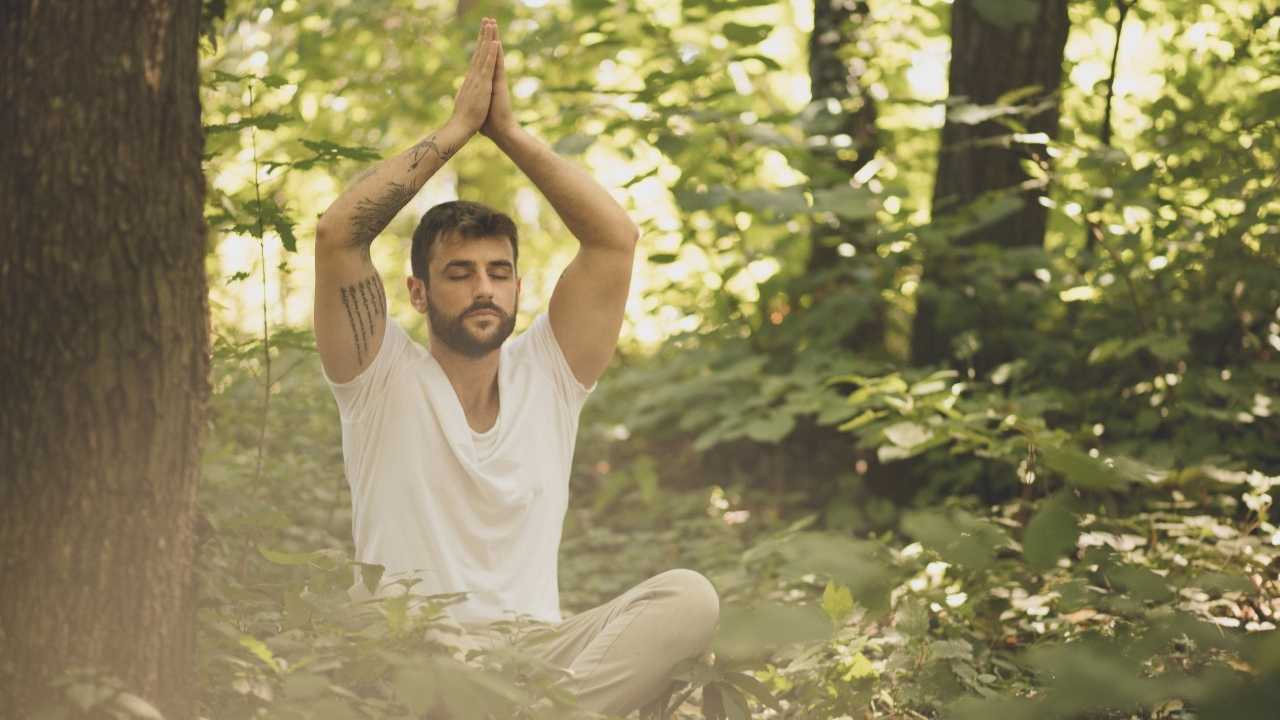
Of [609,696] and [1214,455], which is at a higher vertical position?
[1214,455]

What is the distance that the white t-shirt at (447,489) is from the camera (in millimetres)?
3387

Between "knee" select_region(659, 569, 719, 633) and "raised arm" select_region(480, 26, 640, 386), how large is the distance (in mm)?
737

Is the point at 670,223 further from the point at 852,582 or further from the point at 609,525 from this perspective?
the point at 852,582

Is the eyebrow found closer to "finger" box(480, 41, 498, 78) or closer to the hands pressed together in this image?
the hands pressed together

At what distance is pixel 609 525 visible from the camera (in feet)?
22.6

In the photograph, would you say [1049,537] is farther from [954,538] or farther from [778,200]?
[778,200]

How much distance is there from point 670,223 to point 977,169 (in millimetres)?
3343

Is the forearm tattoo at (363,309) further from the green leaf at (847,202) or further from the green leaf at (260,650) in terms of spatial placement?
the green leaf at (847,202)

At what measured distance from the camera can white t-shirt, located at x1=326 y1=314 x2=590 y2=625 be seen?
339 centimetres

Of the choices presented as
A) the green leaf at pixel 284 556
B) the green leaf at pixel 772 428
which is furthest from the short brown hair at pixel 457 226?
the green leaf at pixel 772 428

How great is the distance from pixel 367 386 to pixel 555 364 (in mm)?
580

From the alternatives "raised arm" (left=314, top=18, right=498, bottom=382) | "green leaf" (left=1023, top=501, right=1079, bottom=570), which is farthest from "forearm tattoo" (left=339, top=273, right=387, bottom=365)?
"green leaf" (left=1023, top=501, right=1079, bottom=570)

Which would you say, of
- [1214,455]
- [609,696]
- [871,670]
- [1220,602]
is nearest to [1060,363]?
[1214,455]

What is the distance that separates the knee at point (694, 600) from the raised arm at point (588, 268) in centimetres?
74
